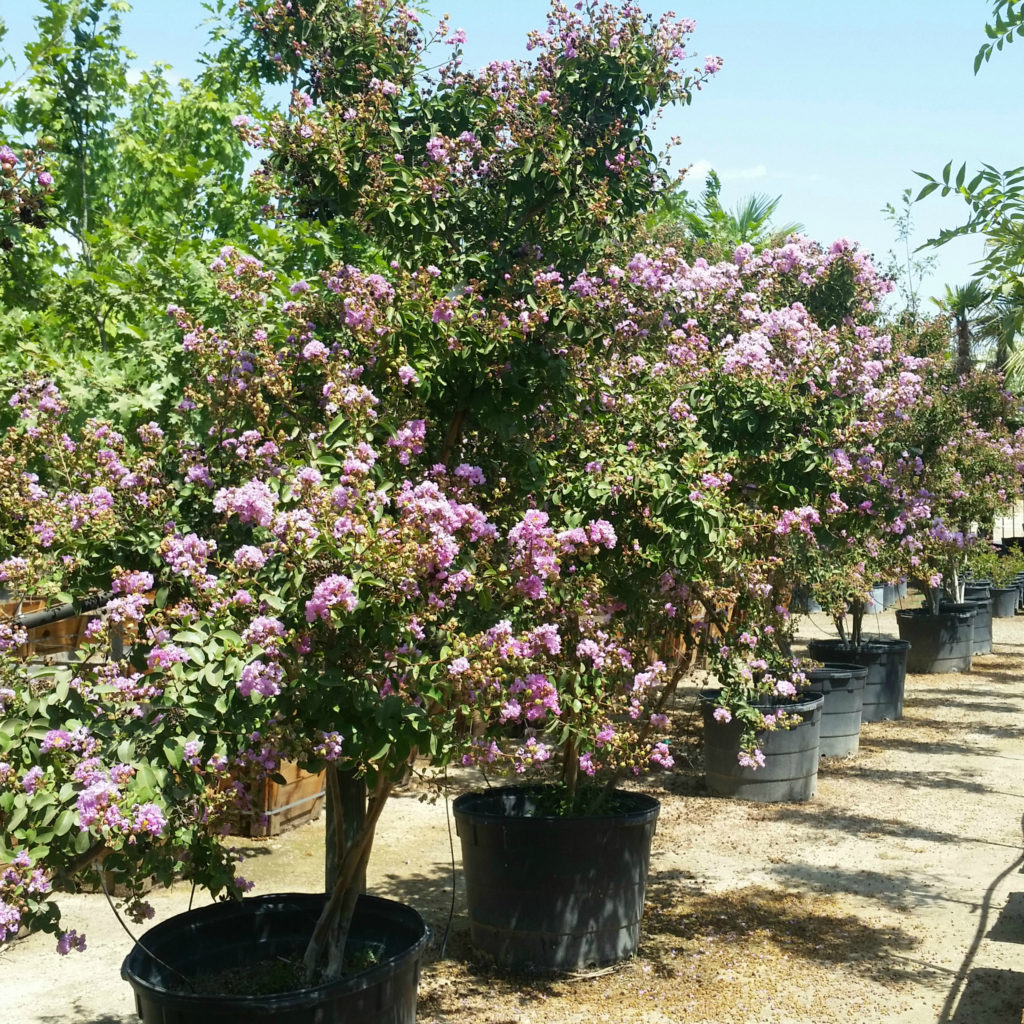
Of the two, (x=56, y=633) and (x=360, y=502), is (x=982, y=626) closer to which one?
(x=56, y=633)

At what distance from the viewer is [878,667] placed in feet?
36.3

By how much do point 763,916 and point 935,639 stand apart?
9.70 metres

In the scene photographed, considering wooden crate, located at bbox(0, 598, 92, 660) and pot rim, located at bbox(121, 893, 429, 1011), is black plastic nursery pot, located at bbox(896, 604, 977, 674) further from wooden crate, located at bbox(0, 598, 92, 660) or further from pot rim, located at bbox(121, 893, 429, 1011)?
pot rim, located at bbox(121, 893, 429, 1011)

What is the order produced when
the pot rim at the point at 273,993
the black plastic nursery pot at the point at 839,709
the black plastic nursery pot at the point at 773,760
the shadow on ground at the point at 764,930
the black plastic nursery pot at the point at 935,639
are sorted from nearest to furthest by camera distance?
1. the pot rim at the point at 273,993
2. the shadow on ground at the point at 764,930
3. the black plastic nursery pot at the point at 773,760
4. the black plastic nursery pot at the point at 839,709
5. the black plastic nursery pot at the point at 935,639

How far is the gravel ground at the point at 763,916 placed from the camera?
15.4 ft

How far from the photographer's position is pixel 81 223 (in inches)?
381

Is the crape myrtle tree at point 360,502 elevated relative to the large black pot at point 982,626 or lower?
elevated

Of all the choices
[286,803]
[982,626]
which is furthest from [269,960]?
[982,626]

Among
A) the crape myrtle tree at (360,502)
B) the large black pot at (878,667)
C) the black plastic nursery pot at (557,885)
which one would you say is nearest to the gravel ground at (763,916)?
the black plastic nursery pot at (557,885)

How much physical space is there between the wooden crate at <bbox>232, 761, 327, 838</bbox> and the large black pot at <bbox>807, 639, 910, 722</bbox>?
5.64 meters

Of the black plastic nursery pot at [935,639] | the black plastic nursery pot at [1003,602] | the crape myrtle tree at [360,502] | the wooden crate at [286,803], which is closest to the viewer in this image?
the crape myrtle tree at [360,502]

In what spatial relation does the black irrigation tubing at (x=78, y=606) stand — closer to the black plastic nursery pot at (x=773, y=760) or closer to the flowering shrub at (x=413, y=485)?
the flowering shrub at (x=413, y=485)

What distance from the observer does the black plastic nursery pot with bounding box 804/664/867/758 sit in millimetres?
9438

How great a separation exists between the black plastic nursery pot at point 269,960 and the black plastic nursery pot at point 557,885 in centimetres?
124
